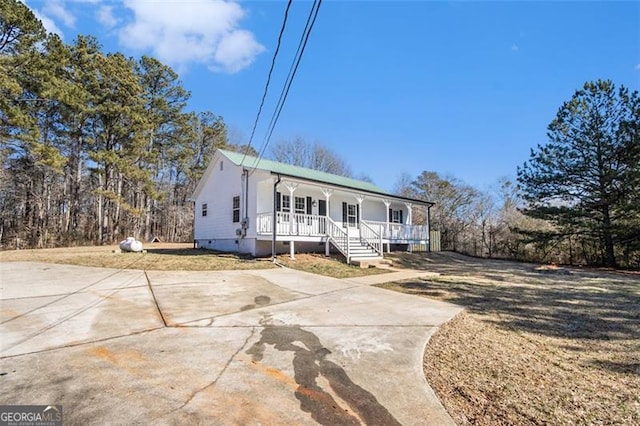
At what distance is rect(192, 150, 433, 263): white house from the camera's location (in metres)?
14.4

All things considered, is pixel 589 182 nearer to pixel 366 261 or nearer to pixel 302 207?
pixel 366 261

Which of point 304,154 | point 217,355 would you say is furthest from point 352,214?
point 304,154

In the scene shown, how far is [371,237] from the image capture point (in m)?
17.5

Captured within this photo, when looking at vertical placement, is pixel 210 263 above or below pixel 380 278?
above

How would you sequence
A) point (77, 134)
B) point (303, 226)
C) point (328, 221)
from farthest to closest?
point (77, 134) < point (328, 221) < point (303, 226)

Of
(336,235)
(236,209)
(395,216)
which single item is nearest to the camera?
(336,235)

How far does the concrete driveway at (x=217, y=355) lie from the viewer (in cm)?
264

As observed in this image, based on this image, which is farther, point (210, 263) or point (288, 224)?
point (288, 224)

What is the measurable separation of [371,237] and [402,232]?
3.21 m

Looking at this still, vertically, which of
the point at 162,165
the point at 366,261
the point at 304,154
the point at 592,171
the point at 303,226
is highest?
the point at 304,154

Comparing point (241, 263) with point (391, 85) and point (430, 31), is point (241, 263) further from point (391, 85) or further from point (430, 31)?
point (430, 31)

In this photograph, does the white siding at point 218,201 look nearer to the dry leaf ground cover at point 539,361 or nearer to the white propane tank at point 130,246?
the white propane tank at point 130,246

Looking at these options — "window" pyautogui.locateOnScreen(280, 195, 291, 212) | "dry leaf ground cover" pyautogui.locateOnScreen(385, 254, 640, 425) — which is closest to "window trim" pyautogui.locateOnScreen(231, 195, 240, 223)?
"window" pyautogui.locateOnScreen(280, 195, 291, 212)

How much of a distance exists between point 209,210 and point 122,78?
13256mm
